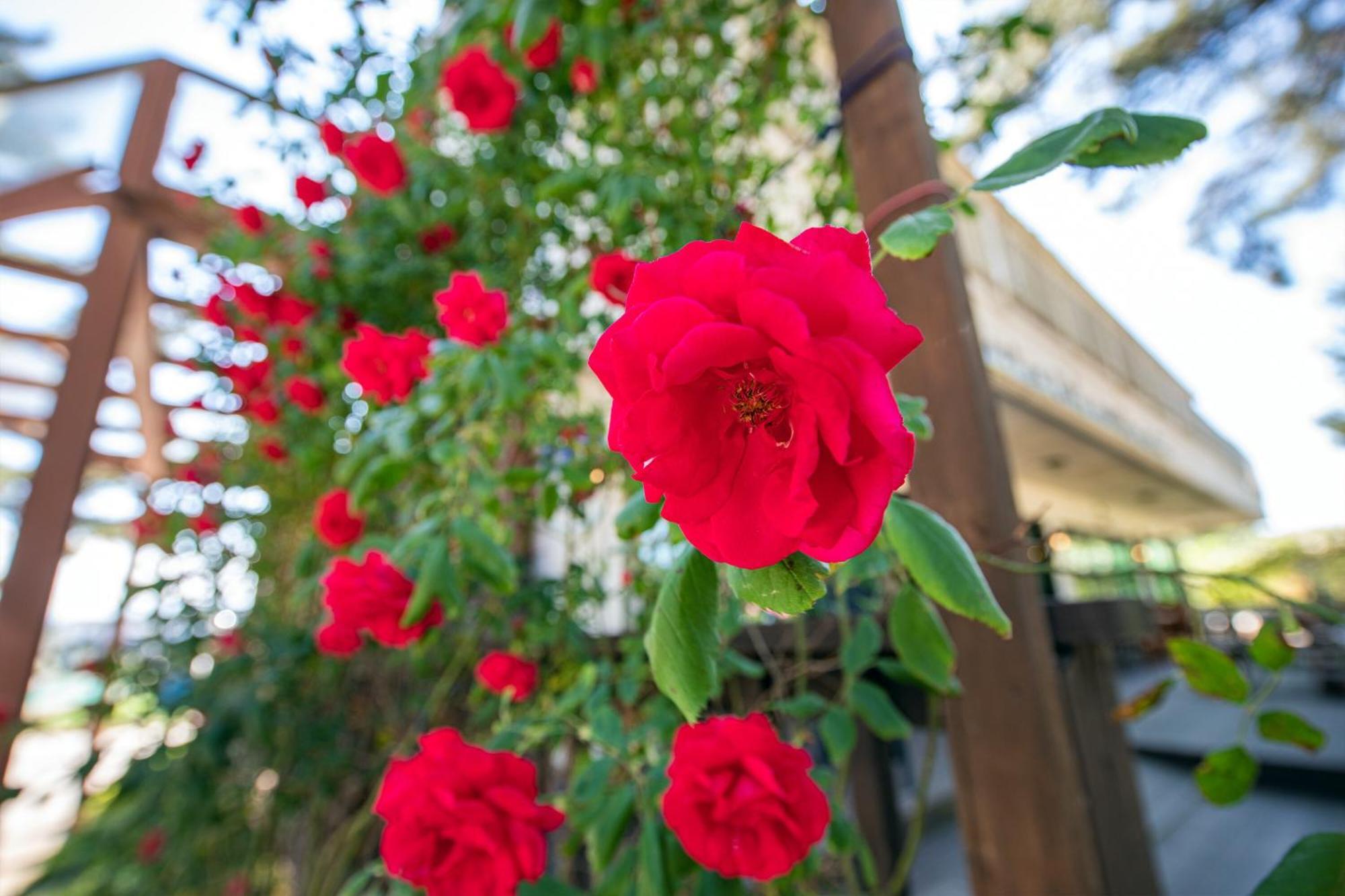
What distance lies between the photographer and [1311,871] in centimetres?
46

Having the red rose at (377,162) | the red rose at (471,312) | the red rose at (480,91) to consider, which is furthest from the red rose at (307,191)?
the red rose at (471,312)

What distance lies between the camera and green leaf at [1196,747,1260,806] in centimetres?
64

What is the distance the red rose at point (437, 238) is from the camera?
74.0 inches

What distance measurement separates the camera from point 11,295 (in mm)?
3633

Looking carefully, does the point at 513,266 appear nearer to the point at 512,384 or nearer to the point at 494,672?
the point at 512,384

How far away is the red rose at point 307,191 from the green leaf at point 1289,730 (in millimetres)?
2215

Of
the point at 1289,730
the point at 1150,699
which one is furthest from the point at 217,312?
the point at 1289,730

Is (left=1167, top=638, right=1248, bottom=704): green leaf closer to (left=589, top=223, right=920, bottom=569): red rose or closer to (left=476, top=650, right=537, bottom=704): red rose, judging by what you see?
(left=589, top=223, right=920, bottom=569): red rose

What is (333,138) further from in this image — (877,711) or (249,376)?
(877,711)

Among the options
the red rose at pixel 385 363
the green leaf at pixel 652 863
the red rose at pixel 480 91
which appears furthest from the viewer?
the red rose at pixel 480 91

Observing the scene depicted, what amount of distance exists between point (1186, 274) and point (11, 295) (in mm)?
6824

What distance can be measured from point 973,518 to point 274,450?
2.02 metres

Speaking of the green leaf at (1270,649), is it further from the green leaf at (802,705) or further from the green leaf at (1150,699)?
the green leaf at (802,705)

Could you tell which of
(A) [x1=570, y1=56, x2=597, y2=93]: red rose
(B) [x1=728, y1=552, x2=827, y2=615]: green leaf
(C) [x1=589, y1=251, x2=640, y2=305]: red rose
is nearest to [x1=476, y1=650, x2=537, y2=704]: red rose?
(C) [x1=589, y1=251, x2=640, y2=305]: red rose
